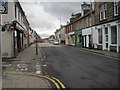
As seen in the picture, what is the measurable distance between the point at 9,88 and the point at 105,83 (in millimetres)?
3962

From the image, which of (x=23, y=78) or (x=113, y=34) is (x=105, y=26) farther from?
(x=23, y=78)

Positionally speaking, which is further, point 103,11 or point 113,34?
point 103,11

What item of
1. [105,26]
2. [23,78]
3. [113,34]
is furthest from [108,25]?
[23,78]

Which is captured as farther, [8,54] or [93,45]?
[93,45]

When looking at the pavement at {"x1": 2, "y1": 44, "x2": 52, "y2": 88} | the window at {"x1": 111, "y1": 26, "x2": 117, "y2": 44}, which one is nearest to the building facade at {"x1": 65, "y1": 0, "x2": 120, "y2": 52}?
the window at {"x1": 111, "y1": 26, "x2": 117, "y2": 44}

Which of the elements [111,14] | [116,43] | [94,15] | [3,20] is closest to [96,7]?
[94,15]

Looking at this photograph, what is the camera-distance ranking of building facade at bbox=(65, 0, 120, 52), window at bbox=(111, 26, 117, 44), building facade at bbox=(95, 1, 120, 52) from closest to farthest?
1. building facade at bbox=(95, 1, 120, 52)
2. building facade at bbox=(65, 0, 120, 52)
3. window at bbox=(111, 26, 117, 44)

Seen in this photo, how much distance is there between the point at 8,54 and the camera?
Answer: 13.8 metres

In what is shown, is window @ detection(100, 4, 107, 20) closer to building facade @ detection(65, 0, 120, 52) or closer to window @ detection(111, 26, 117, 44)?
building facade @ detection(65, 0, 120, 52)

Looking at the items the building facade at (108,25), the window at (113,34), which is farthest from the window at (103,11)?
the window at (113,34)

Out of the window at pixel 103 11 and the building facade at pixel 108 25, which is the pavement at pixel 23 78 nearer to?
the building facade at pixel 108 25

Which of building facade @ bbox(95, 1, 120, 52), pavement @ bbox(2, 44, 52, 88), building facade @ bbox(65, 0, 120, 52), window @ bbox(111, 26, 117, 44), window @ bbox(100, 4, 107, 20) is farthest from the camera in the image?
window @ bbox(100, 4, 107, 20)

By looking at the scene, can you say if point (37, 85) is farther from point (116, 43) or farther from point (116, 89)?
point (116, 43)

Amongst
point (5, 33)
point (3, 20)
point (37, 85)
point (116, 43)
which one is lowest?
point (37, 85)
